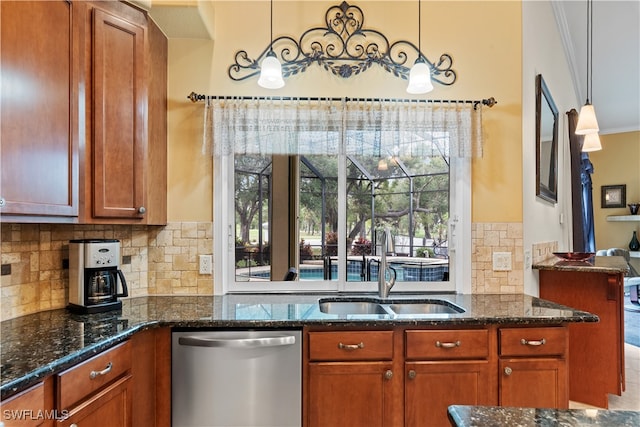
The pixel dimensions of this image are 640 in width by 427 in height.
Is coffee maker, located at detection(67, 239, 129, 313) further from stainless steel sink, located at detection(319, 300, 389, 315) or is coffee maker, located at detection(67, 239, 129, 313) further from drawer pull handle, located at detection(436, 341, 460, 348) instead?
drawer pull handle, located at detection(436, 341, 460, 348)

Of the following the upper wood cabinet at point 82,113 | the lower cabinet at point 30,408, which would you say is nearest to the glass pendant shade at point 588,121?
the upper wood cabinet at point 82,113

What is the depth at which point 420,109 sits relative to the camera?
2.30 metres

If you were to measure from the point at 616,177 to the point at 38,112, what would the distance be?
7.68 metres

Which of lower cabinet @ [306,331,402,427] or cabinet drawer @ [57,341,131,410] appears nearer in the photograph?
cabinet drawer @ [57,341,131,410]

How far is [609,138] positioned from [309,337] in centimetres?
692

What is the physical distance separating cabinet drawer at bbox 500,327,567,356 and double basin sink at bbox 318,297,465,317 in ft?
1.09

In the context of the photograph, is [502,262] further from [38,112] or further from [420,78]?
[38,112]

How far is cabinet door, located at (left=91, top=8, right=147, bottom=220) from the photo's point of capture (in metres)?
1.74

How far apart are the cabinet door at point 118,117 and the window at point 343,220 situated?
1.91ft

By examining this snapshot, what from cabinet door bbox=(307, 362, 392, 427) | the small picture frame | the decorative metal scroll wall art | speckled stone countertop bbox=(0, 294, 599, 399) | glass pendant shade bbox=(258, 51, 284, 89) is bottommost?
cabinet door bbox=(307, 362, 392, 427)

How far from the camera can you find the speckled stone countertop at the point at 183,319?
1212 mm

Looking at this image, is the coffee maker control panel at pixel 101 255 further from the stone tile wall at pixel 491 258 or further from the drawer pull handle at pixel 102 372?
the stone tile wall at pixel 491 258

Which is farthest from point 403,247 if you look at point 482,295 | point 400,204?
point 482,295

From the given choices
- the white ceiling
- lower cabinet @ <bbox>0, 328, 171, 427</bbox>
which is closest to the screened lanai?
lower cabinet @ <bbox>0, 328, 171, 427</bbox>
